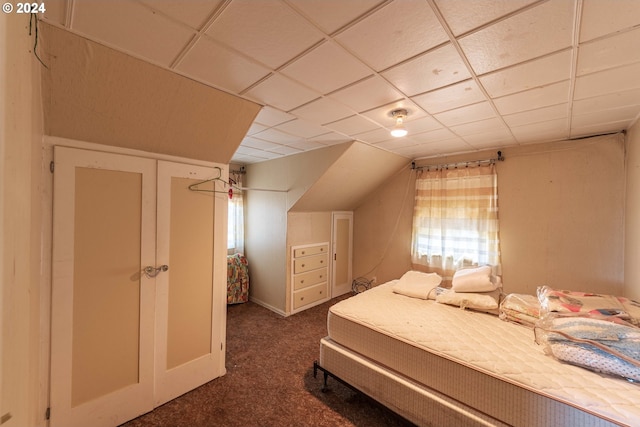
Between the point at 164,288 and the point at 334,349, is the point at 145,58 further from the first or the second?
the point at 334,349

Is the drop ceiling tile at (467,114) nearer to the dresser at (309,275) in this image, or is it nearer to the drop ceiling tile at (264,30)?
the drop ceiling tile at (264,30)

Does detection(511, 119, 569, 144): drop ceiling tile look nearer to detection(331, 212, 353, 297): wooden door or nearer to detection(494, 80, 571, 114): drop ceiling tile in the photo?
detection(494, 80, 571, 114): drop ceiling tile

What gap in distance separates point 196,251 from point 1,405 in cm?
179

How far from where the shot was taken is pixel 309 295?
3.87 metres

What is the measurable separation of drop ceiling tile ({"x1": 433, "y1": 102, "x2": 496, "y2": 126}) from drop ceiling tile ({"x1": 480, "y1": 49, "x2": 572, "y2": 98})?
23 cm

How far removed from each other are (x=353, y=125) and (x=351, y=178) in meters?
1.20

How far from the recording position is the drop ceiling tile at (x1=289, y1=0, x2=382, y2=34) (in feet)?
3.19

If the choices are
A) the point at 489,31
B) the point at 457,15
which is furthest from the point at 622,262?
the point at 457,15

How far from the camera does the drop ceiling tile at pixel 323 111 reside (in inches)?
74.3

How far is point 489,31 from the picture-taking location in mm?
1127

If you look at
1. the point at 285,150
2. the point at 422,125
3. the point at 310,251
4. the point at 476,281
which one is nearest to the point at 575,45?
the point at 422,125

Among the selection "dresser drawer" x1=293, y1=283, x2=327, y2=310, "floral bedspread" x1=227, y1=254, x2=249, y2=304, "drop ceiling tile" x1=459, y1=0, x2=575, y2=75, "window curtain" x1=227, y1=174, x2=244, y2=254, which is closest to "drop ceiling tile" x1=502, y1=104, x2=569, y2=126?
"drop ceiling tile" x1=459, y1=0, x2=575, y2=75

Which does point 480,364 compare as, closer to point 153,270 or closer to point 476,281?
point 476,281

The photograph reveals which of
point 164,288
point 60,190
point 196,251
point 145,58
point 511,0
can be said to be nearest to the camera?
point 511,0
